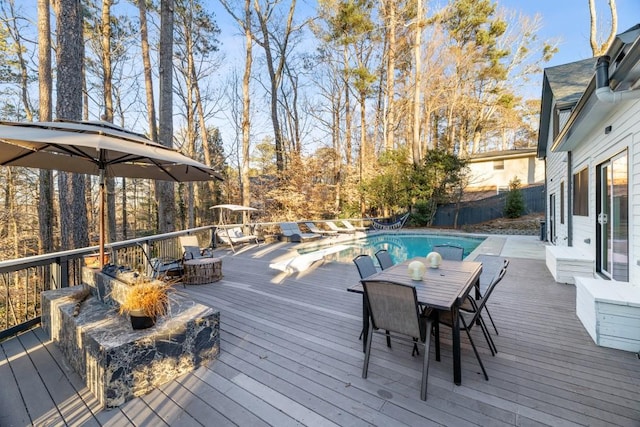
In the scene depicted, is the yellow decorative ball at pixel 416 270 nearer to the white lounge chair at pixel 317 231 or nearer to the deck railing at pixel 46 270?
the deck railing at pixel 46 270

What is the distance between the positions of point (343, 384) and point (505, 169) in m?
23.0

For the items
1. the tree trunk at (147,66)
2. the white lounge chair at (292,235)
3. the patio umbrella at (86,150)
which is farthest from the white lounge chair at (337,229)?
the patio umbrella at (86,150)

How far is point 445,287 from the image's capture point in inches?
105

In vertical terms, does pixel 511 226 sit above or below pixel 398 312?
below

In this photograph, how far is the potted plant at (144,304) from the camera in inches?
96.5

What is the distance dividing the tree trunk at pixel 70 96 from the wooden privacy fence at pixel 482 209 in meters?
14.8

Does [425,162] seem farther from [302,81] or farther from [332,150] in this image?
[302,81]

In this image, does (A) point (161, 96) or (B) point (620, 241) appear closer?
(B) point (620, 241)

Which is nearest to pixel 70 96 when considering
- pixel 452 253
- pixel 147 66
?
pixel 452 253

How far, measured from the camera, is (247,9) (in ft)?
40.7

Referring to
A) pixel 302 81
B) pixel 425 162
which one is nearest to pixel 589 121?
pixel 425 162

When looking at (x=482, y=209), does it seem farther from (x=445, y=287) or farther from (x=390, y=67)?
(x=445, y=287)

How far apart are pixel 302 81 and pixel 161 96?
12.5 meters

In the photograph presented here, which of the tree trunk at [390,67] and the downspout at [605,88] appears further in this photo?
the tree trunk at [390,67]
